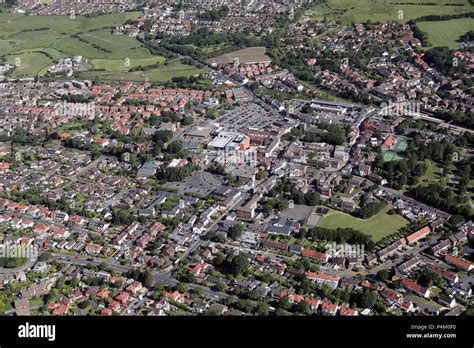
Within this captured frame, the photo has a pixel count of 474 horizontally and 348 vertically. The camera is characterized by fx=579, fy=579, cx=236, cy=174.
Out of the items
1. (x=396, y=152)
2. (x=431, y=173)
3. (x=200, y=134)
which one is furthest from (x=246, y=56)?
(x=431, y=173)

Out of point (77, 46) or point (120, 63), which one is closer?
point (120, 63)

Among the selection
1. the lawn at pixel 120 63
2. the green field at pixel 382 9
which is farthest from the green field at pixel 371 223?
the green field at pixel 382 9

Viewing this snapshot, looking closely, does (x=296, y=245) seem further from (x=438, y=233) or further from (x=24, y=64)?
(x=24, y=64)

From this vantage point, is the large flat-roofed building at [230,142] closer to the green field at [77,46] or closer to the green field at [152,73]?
the green field at [152,73]

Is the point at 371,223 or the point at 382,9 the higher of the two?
the point at 382,9

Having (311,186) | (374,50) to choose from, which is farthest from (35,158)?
(374,50)

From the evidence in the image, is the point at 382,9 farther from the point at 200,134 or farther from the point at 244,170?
the point at 244,170
